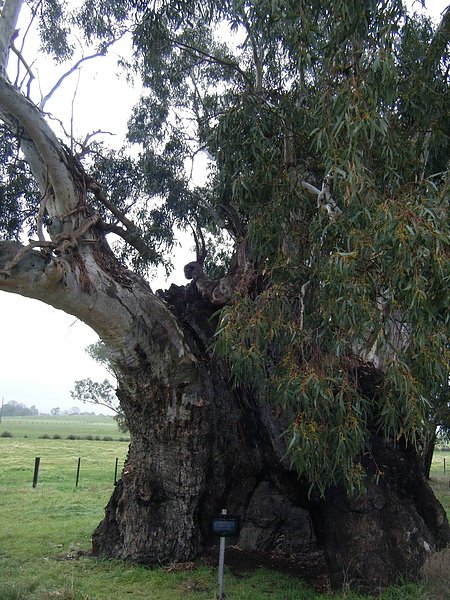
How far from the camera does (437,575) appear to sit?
5.93 meters

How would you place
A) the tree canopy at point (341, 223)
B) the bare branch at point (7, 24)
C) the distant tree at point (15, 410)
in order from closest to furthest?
the tree canopy at point (341, 223) < the bare branch at point (7, 24) < the distant tree at point (15, 410)

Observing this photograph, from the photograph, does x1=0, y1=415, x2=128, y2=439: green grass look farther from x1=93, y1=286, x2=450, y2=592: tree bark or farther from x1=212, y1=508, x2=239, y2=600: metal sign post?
x1=212, y1=508, x2=239, y2=600: metal sign post

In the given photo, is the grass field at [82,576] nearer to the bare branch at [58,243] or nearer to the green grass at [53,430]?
the bare branch at [58,243]

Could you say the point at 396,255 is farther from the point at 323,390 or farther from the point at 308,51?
the point at 308,51

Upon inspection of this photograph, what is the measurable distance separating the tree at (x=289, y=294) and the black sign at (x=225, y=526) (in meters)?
0.83

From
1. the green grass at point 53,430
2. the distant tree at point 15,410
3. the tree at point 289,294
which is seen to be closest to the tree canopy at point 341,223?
the tree at point 289,294

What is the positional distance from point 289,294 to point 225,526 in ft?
7.84

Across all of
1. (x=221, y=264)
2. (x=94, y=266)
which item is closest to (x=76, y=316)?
(x=94, y=266)

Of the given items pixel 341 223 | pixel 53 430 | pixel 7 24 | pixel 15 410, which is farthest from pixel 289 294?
pixel 15 410

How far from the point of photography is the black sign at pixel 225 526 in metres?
6.21

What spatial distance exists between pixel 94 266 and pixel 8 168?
136 inches

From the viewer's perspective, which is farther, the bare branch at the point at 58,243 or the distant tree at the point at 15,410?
the distant tree at the point at 15,410

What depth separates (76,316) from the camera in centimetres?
654

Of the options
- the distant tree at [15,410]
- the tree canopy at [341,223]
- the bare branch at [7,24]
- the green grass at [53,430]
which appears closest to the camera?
the tree canopy at [341,223]
